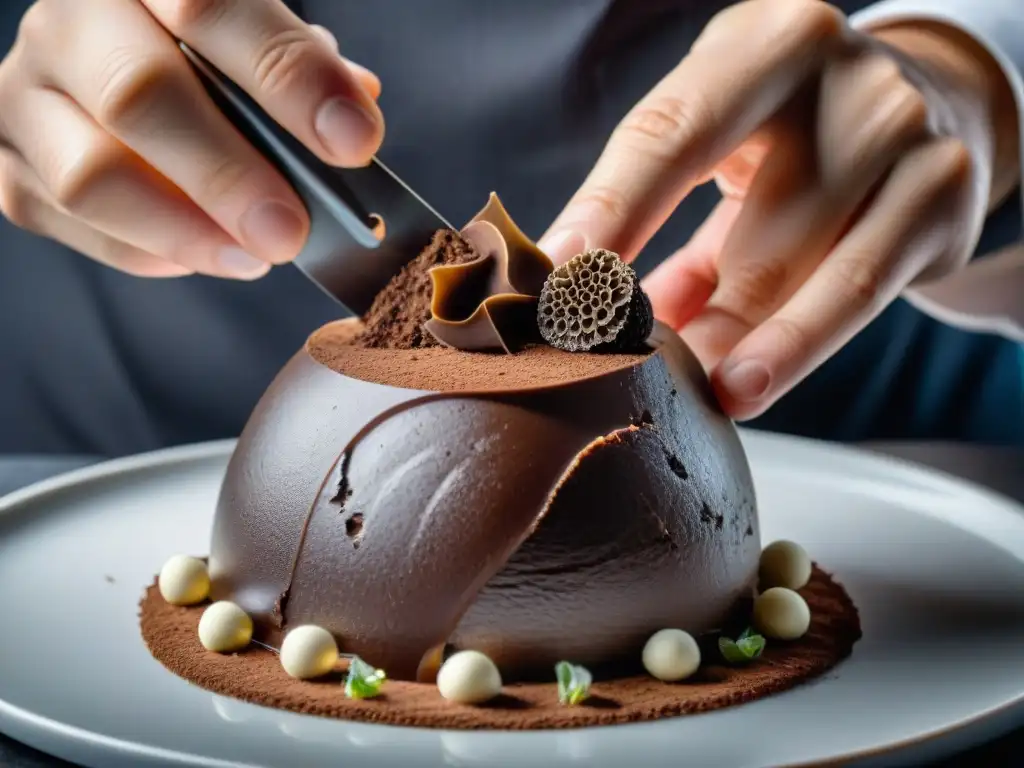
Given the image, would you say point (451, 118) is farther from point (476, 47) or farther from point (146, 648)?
point (146, 648)

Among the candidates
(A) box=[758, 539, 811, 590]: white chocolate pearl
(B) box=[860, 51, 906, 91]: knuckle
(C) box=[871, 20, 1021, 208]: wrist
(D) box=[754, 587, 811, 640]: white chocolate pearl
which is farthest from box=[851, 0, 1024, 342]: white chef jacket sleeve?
(D) box=[754, 587, 811, 640]: white chocolate pearl

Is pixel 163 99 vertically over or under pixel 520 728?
over

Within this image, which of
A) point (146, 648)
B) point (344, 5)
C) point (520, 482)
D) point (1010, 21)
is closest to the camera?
point (520, 482)

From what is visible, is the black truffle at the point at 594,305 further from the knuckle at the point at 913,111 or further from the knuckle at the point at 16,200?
the knuckle at the point at 16,200

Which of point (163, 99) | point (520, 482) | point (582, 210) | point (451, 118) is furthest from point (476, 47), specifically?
point (520, 482)

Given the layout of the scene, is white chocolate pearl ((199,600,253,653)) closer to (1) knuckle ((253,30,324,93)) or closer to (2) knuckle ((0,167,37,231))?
(1) knuckle ((253,30,324,93))

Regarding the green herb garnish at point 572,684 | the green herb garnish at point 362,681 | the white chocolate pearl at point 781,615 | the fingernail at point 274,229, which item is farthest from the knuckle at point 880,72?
the green herb garnish at point 362,681

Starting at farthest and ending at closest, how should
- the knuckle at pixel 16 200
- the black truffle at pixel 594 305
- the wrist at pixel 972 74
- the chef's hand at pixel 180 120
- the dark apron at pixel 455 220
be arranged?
the dark apron at pixel 455 220, the wrist at pixel 972 74, the knuckle at pixel 16 200, the black truffle at pixel 594 305, the chef's hand at pixel 180 120
